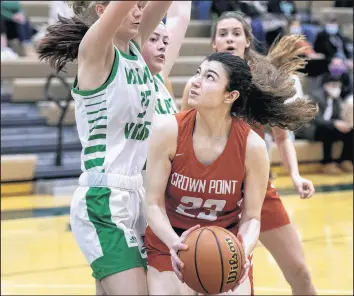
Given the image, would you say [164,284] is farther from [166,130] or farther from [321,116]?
[321,116]

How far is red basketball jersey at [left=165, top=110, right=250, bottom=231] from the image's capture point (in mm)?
3477

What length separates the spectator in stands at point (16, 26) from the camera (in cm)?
1161

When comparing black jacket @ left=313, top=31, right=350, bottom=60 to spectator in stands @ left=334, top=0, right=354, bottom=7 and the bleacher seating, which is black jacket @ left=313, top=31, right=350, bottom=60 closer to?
the bleacher seating

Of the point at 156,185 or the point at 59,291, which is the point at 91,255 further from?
the point at 59,291

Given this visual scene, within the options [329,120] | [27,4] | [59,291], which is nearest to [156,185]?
[59,291]

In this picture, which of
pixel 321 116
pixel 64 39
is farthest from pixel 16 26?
pixel 64 39

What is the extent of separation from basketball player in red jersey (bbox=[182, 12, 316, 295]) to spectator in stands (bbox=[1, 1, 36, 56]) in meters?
7.19

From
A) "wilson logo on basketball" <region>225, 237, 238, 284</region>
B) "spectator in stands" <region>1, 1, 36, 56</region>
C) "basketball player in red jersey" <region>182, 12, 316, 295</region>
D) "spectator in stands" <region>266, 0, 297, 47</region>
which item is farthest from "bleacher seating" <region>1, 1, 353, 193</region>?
"wilson logo on basketball" <region>225, 237, 238, 284</region>

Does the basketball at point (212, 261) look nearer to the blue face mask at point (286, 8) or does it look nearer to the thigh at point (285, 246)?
the thigh at point (285, 246)

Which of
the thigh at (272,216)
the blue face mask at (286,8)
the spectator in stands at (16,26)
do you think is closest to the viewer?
the thigh at (272,216)

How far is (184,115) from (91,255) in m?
0.73

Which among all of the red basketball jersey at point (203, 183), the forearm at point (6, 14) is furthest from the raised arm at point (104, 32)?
the forearm at point (6, 14)

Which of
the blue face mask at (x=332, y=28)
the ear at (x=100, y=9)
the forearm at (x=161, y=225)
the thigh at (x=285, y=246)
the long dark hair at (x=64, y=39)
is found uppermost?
the ear at (x=100, y=9)

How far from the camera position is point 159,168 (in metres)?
3.48
